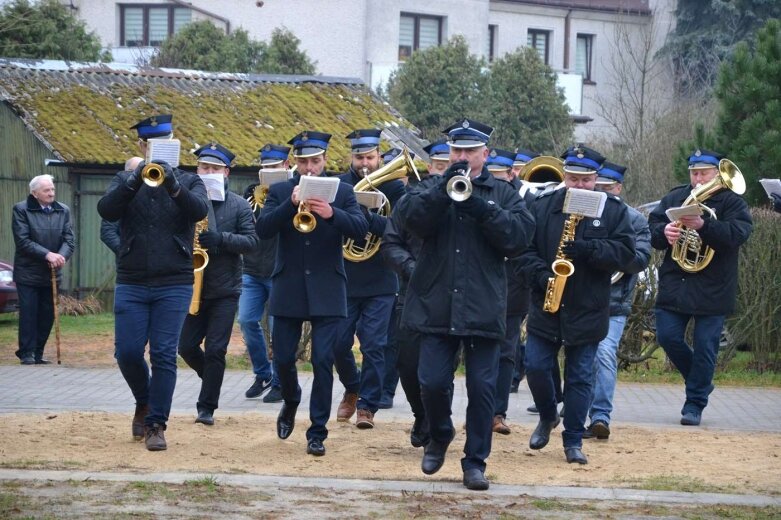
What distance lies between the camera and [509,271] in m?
11.0

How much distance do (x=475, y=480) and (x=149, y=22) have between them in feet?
126

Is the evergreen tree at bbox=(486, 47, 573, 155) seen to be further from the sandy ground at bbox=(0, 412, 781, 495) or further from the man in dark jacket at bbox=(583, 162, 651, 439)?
the sandy ground at bbox=(0, 412, 781, 495)

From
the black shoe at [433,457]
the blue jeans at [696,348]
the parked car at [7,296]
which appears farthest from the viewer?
the parked car at [7,296]

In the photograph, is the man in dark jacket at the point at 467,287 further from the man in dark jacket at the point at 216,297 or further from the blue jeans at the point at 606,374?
the man in dark jacket at the point at 216,297

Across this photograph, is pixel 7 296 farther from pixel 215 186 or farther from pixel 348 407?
pixel 348 407

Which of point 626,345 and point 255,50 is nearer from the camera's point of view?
point 626,345

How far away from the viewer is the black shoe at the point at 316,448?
933 cm

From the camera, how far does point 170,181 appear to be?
917 cm

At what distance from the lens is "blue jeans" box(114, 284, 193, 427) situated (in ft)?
31.0

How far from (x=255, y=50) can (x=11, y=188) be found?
56.7 ft

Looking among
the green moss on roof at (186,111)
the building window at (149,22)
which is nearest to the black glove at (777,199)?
the green moss on roof at (186,111)

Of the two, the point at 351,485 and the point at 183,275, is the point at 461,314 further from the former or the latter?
the point at 183,275

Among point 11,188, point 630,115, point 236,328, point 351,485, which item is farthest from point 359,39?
point 351,485

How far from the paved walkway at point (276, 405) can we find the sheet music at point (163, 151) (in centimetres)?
269
